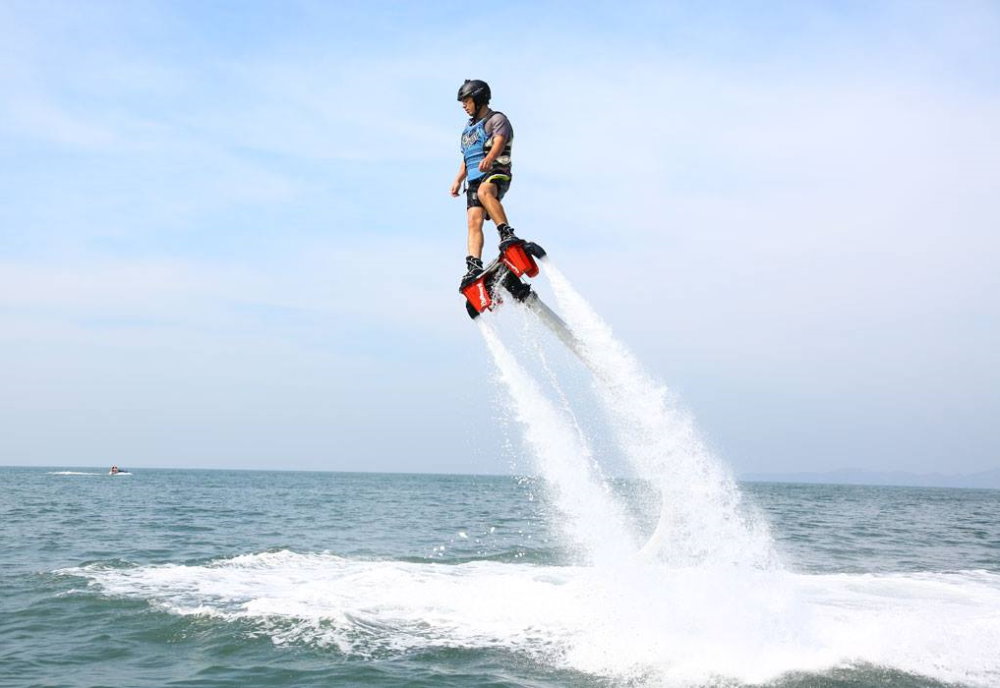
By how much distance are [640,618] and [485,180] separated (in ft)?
22.4

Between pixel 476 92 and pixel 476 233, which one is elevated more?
pixel 476 92

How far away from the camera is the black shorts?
10.4 meters

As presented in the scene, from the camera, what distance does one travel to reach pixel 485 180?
10414 millimetres

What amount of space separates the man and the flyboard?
16 cm

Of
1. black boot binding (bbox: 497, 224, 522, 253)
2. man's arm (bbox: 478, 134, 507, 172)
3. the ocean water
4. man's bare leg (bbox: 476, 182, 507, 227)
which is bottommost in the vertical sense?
the ocean water

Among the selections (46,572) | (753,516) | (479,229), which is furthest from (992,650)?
(46,572)

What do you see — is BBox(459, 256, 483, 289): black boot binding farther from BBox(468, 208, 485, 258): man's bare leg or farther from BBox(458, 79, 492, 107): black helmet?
BBox(458, 79, 492, 107): black helmet

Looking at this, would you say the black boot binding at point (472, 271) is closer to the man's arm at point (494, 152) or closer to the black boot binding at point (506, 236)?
the black boot binding at point (506, 236)

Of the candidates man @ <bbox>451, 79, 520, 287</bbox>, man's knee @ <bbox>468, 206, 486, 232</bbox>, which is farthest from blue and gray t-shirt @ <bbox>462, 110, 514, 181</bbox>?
man's knee @ <bbox>468, 206, 486, 232</bbox>

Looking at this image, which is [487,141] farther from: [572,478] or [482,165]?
[572,478]

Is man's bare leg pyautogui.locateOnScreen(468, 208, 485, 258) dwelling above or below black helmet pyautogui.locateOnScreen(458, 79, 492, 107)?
below

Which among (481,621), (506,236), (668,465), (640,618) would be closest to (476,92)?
(506,236)

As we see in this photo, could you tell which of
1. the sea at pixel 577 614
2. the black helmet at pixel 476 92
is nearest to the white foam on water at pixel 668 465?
the sea at pixel 577 614

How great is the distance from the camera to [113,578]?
1812 cm
